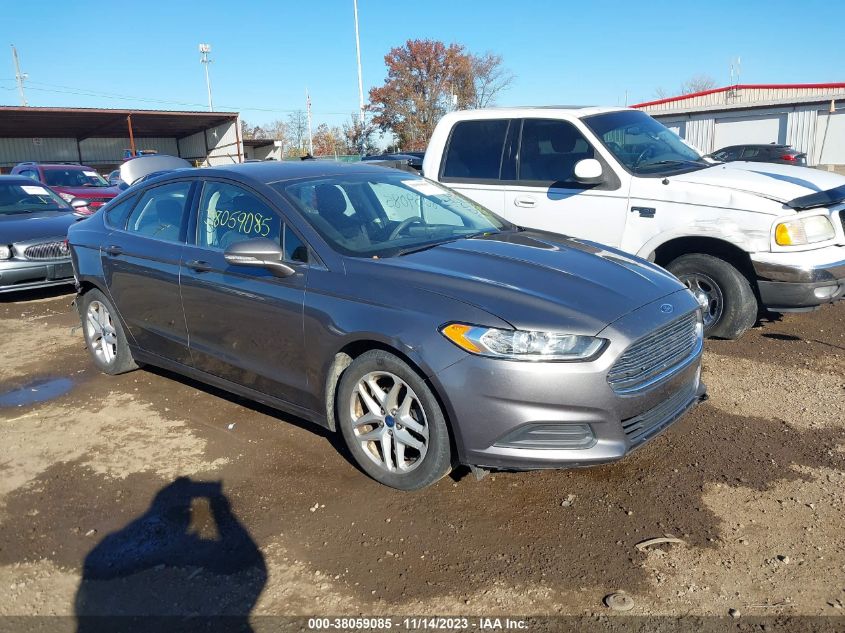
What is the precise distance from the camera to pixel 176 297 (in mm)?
4469

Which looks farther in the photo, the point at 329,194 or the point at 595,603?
the point at 329,194

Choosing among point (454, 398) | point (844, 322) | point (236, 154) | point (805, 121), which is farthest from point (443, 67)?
point (454, 398)

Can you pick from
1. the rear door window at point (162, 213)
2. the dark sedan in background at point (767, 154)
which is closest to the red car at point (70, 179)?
the rear door window at point (162, 213)

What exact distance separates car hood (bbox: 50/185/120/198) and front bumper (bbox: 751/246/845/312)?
40.1ft

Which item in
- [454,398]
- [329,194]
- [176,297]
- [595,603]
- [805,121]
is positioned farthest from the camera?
[805,121]

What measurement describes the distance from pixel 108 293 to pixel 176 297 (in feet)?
3.49

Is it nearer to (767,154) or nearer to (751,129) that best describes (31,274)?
(767,154)

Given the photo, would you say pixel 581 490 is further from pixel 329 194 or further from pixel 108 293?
pixel 108 293

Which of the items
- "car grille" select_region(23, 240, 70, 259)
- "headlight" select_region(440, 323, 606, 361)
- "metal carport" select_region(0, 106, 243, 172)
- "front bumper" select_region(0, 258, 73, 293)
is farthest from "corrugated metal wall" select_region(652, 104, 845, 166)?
"headlight" select_region(440, 323, 606, 361)

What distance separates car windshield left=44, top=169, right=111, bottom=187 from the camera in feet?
49.3

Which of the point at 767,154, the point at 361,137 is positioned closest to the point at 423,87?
the point at 361,137

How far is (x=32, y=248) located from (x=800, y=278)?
829 cm

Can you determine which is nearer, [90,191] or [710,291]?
[710,291]

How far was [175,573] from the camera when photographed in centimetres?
297
